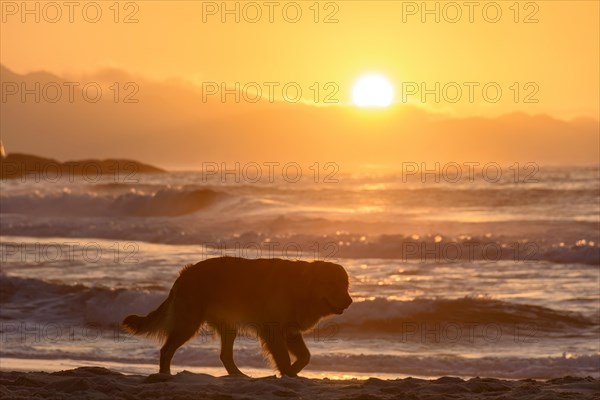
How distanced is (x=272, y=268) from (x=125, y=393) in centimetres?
192

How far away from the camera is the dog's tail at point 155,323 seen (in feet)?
30.5

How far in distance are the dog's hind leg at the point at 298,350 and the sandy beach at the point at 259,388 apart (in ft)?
1.75

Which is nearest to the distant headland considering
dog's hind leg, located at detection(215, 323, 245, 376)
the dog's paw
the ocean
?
the ocean

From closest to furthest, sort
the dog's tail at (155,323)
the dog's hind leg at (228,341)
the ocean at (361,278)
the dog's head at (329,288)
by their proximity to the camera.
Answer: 1. the dog's head at (329,288)
2. the dog's tail at (155,323)
3. the dog's hind leg at (228,341)
4. the ocean at (361,278)

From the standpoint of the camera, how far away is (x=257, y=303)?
29.5ft

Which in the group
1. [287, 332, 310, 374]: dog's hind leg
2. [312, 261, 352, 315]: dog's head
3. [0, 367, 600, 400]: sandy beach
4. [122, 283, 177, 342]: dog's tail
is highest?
[312, 261, 352, 315]: dog's head

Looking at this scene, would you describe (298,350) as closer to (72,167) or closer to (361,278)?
(361,278)

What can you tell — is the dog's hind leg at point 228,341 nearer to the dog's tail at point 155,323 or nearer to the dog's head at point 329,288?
the dog's tail at point 155,323

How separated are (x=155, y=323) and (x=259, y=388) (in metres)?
1.78

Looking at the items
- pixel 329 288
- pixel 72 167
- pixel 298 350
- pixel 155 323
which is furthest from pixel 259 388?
pixel 72 167

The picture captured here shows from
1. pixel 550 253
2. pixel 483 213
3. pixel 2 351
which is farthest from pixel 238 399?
pixel 483 213

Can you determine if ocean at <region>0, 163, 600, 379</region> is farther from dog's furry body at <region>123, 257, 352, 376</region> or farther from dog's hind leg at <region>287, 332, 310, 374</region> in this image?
dog's hind leg at <region>287, 332, 310, 374</region>

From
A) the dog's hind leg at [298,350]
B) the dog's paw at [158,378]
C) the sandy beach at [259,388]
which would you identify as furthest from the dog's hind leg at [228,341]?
the dog's paw at [158,378]

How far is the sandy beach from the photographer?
7680 mm
